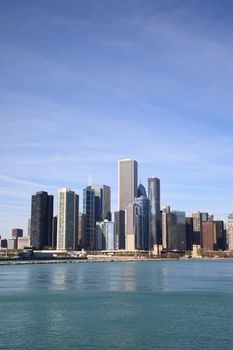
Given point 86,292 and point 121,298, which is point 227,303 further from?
point 86,292

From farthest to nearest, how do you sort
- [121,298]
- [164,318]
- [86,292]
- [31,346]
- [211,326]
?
[86,292] → [121,298] → [164,318] → [211,326] → [31,346]

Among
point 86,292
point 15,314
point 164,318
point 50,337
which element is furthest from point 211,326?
point 86,292

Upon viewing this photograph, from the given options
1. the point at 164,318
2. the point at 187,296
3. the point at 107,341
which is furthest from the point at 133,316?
the point at 187,296

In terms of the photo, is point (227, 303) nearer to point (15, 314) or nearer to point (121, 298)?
point (121, 298)

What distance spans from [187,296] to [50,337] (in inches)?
1934

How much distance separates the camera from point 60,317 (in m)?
68.6

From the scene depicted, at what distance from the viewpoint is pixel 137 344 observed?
5059cm

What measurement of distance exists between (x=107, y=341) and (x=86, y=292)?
176ft

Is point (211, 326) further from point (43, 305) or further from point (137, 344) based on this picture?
point (43, 305)

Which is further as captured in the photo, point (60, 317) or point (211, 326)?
point (60, 317)

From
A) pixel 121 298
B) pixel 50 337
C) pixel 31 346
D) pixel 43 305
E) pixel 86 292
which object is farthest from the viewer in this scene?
pixel 86 292

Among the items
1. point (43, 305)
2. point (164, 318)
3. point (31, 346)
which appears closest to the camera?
point (31, 346)

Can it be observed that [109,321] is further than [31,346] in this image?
Yes

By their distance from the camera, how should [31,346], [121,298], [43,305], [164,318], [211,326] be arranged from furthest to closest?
[121,298]
[43,305]
[164,318]
[211,326]
[31,346]
